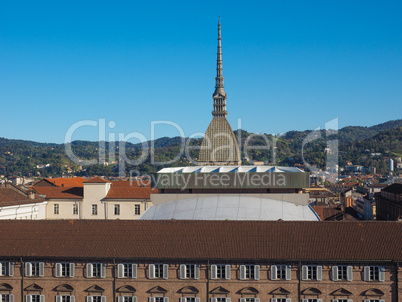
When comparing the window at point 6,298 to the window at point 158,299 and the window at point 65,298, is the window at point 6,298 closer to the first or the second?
the window at point 65,298

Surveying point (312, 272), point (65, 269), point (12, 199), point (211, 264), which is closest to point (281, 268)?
point (312, 272)

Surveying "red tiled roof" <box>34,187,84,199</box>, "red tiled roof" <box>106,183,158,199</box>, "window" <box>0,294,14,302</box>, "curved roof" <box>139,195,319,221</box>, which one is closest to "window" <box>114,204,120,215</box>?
"red tiled roof" <box>106,183,158,199</box>

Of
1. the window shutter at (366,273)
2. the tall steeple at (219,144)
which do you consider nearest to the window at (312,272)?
the window shutter at (366,273)

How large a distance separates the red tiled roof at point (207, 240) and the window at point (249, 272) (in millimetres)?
854

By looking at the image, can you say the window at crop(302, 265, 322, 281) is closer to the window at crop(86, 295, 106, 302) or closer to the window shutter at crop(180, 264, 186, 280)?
the window shutter at crop(180, 264, 186, 280)

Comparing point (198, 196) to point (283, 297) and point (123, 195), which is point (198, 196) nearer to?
point (283, 297)

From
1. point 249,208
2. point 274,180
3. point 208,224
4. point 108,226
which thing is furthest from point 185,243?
point 274,180

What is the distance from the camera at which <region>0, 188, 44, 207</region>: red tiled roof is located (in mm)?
89469

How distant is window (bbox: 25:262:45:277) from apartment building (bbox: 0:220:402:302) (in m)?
0.08

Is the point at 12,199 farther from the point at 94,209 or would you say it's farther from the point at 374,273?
the point at 374,273

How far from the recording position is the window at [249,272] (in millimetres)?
46094

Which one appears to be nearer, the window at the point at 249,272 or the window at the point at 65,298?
the window at the point at 249,272

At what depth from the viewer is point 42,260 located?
48.1m

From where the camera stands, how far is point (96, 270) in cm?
4762
